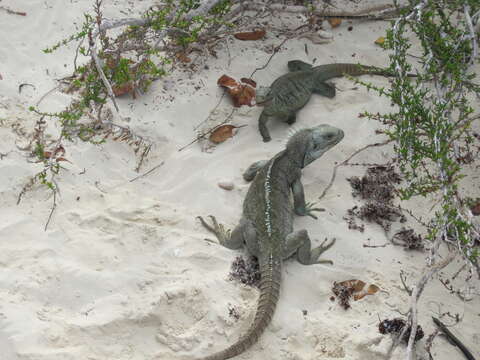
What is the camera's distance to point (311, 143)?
5.17 metres

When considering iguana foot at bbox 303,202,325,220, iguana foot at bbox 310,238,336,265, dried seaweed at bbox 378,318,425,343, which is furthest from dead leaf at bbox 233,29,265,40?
dried seaweed at bbox 378,318,425,343

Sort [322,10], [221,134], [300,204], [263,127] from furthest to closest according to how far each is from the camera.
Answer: [322,10] < [263,127] < [221,134] < [300,204]

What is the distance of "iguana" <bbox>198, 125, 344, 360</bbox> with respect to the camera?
13.0 feet

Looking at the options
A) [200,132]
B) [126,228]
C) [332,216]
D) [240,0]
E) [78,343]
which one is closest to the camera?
[78,343]

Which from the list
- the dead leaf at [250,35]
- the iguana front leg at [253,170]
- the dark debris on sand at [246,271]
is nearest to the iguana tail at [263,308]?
the dark debris on sand at [246,271]

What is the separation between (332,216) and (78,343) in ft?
8.30

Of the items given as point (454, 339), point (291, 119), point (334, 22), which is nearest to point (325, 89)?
point (291, 119)

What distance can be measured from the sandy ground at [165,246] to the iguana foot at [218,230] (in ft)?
0.23

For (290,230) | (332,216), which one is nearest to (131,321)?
(290,230)

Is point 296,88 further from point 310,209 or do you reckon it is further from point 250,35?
point 310,209

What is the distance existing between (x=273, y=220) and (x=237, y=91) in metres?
1.94

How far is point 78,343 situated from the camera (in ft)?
11.4

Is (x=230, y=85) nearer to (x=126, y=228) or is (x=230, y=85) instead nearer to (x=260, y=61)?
(x=260, y=61)

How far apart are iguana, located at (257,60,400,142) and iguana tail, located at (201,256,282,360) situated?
6.20ft
